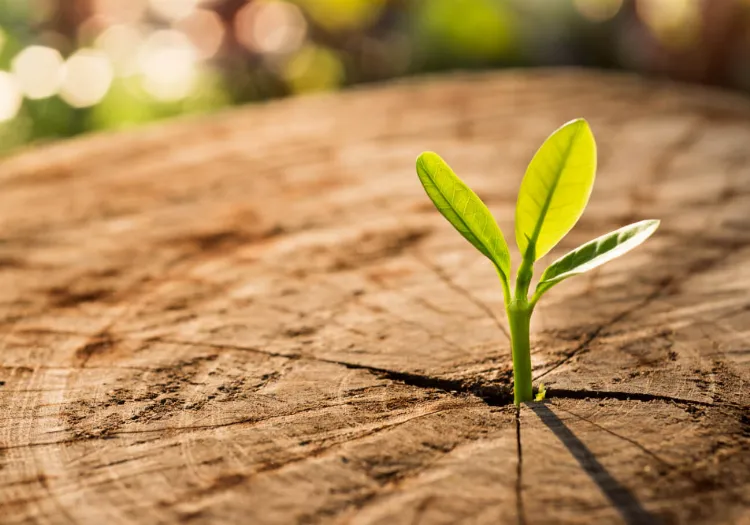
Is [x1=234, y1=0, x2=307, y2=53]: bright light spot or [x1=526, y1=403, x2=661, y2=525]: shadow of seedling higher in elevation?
[x1=234, y1=0, x2=307, y2=53]: bright light spot

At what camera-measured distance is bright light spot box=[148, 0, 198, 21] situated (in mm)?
4238

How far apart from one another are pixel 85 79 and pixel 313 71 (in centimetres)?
108

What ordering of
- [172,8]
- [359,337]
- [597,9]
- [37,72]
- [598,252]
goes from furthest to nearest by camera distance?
[172,8]
[597,9]
[37,72]
[359,337]
[598,252]

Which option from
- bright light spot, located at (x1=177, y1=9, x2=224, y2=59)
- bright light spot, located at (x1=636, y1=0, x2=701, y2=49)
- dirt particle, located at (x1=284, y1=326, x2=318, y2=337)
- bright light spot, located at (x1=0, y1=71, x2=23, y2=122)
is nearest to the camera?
dirt particle, located at (x1=284, y1=326, x2=318, y2=337)

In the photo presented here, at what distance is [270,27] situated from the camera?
4.12 m

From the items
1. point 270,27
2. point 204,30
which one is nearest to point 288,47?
point 270,27

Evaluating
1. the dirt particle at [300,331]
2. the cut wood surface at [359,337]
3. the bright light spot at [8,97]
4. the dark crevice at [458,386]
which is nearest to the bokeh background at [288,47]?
the bright light spot at [8,97]

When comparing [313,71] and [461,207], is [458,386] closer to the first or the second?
[461,207]

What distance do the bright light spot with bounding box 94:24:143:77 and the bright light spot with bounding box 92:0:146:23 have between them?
6.7 inches

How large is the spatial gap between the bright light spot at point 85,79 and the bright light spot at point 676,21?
2.44 meters

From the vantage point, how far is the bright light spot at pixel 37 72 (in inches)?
122

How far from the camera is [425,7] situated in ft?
11.6

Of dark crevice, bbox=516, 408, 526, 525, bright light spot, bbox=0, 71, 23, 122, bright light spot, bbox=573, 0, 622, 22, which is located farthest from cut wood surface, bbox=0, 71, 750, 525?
bright light spot, bbox=573, 0, 622, 22

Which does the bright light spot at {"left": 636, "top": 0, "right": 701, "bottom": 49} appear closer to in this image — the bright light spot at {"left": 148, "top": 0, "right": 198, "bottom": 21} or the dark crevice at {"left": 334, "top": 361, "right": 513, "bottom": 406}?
the bright light spot at {"left": 148, "top": 0, "right": 198, "bottom": 21}
